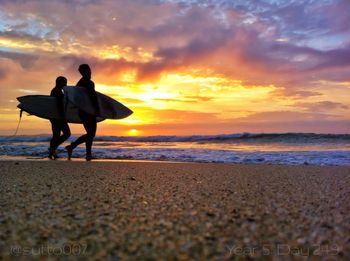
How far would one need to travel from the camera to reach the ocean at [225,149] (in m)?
8.69

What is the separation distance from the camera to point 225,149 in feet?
41.1

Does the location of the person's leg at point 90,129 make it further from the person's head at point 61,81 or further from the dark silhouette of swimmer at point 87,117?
the person's head at point 61,81

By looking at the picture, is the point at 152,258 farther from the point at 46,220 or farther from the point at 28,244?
the point at 46,220

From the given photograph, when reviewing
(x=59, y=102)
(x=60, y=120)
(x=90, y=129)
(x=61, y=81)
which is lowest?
(x=90, y=129)

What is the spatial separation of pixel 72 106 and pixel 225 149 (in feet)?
18.9

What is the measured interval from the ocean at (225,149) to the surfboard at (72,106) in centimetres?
115

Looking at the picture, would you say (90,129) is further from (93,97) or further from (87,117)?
(93,97)

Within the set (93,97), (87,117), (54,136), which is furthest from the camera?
(54,136)

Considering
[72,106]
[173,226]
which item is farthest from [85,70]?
[173,226]

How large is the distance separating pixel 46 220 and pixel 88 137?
20.8 feet

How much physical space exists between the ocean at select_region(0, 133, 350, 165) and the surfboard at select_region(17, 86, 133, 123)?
1.15 meters

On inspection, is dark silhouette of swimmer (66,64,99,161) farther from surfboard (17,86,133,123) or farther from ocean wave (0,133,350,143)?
ocean wave (0,133,350,143)

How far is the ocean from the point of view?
869cm

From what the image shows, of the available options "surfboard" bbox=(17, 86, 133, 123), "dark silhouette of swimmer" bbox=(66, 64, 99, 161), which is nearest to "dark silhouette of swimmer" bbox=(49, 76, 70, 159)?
"surfboard" bbox=(17, 86, 133, 123)
